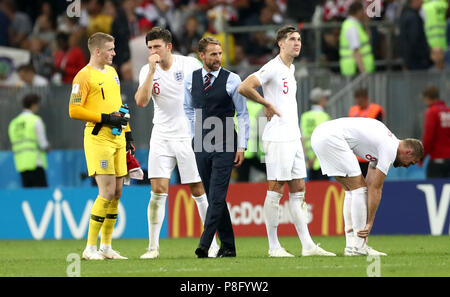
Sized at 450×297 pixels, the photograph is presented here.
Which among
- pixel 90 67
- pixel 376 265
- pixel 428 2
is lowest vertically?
pixel 376 265

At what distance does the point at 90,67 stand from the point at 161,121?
3.37 ft

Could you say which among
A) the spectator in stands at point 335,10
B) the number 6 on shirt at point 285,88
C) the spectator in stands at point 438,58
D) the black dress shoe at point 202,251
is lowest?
the black dress shoe at point 202,251

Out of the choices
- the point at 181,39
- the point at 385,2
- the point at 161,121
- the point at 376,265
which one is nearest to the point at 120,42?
the point at 181,39

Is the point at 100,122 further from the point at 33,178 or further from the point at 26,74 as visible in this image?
the point at 26,74

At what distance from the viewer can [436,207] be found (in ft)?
51.3

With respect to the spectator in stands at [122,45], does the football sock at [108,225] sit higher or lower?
lower

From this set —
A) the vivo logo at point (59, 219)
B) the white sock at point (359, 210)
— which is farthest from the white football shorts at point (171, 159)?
the vivo logo at point (59, 219)

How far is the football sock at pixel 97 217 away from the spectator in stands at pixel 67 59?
29.5ft

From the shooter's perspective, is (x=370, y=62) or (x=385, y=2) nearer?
(x=370, y=62)

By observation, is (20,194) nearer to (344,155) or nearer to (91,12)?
(91,12)

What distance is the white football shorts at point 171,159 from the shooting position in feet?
37.4

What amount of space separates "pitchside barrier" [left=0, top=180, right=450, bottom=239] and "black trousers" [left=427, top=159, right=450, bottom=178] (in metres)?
0.73

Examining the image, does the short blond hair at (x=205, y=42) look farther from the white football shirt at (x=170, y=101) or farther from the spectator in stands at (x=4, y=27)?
the spectator in stands at (x=4, y=27)
